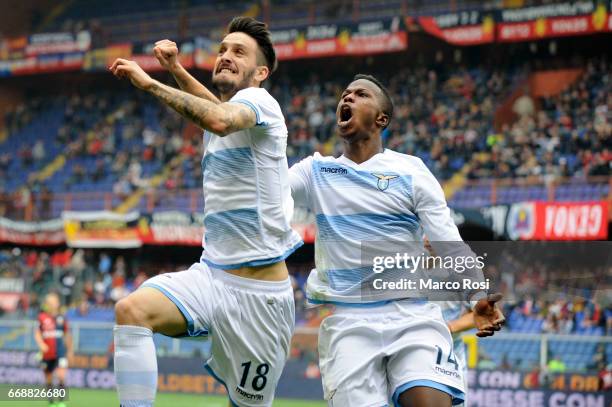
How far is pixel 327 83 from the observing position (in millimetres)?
30500

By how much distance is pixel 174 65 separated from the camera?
5906mm

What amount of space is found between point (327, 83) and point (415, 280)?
25.3 metres

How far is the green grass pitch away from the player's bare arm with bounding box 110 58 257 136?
1135cm

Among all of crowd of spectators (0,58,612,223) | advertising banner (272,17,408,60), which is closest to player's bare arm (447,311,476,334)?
crowd of spectators (0,58,612,223)

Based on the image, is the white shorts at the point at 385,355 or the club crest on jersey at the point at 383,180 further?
the club crest on jersey at the point at 383,180

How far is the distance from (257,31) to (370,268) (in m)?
1.50

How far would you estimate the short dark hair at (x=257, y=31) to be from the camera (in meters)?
5.80

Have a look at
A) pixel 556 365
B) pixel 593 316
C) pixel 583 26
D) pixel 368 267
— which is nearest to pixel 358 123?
pixel 368 267

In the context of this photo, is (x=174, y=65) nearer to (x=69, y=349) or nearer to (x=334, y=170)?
(x=334, y=170)

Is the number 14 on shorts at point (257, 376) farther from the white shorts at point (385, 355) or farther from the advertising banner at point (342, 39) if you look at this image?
the advertising banner at point (342, 39)

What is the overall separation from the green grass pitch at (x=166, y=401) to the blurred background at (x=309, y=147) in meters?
0.35

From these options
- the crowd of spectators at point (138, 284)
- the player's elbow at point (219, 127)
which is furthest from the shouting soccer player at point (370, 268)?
the crowd of spectators at point (138, 284)

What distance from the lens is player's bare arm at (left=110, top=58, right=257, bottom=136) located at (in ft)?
15.7

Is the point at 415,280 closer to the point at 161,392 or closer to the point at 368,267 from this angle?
the point at 368,267
